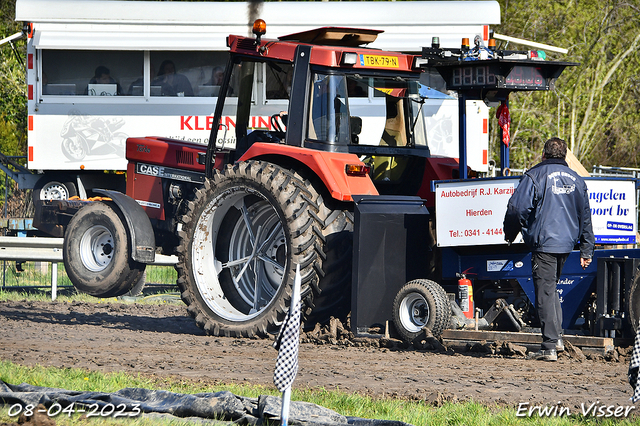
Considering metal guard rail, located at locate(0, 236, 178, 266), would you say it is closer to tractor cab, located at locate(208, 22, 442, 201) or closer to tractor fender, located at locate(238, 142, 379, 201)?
tractor cab, located at locate(208, 22, 442, 201)

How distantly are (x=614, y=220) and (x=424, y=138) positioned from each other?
213 centimetres

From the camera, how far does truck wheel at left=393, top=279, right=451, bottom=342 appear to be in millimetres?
7078

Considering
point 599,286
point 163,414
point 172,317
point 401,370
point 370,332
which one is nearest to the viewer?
point 163,414

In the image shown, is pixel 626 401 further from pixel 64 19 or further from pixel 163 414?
pixel 64 19

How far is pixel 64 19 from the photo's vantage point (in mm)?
13828

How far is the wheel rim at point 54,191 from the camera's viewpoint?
1414 centimetres

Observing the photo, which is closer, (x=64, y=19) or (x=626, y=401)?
(x=626, y=401)

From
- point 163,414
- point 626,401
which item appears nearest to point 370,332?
point 626,401

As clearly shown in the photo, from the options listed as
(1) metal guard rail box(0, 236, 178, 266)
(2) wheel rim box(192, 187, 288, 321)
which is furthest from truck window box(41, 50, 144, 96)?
(2) wheel rim box(192, 187, 288, 321)

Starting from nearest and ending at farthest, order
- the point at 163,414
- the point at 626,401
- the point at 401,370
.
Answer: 1. the point at 163,414
2. the point at 626,401
3. the point at 401,370

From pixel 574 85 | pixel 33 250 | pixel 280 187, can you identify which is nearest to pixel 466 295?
pixel 280 187

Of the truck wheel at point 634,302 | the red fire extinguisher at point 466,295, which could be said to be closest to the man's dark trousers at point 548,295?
the truck wheel at point 634,302

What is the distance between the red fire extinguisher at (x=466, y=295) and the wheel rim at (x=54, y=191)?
8.70 metres

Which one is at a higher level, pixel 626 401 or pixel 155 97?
pixel 155 97
